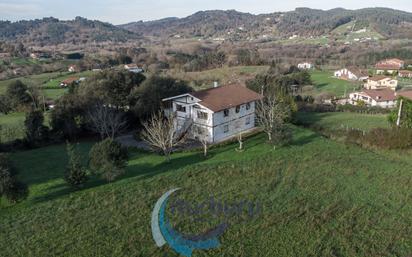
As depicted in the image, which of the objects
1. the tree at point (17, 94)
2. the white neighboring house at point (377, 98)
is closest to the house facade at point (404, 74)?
the white neighboring house at point (377, 98)

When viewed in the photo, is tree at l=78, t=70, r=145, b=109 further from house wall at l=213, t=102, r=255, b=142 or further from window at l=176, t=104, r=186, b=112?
house wall at l=213, t=102, r=255, b=142

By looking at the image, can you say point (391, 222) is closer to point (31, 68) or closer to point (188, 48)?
point (31, 68)

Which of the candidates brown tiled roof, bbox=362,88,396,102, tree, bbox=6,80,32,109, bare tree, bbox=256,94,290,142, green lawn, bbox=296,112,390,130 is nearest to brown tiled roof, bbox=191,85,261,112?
bare tree, bbox=256,94,290,142

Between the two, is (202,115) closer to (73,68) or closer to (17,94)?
(17,94)

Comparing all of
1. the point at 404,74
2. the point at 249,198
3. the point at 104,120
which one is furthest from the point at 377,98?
the point at 249,198

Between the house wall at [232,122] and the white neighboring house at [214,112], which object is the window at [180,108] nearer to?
the white neighboring house at [214,112]

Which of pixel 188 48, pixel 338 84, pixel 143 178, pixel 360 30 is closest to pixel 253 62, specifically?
pixel 338 84
